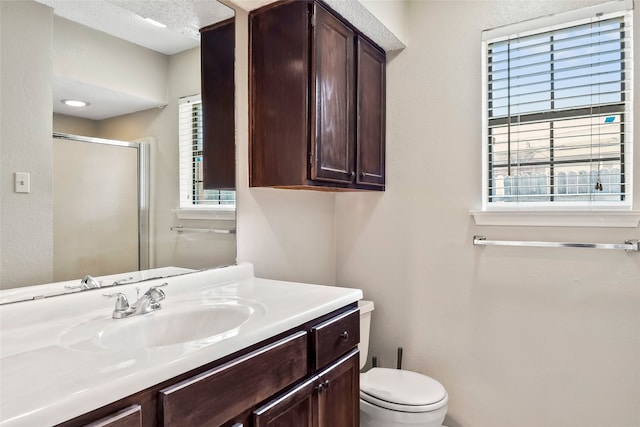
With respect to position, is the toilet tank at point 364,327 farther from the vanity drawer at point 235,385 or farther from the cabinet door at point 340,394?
the vanity drawer at point 235,385

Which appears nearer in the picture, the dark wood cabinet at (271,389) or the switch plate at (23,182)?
the dark wood cabinet at (271,389)

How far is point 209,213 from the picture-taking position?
174 cm

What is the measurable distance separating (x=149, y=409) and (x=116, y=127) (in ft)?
3.14

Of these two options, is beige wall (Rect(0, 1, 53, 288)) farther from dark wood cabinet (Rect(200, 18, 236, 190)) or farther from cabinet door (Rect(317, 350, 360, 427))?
cabinet door (Rect(317, 350, 360, 427))

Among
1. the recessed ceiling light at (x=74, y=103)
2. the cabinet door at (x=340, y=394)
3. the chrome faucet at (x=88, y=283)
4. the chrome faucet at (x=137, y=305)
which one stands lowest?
the cabinet door at (x=340, y=394)

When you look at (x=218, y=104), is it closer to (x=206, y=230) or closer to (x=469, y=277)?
(x=206, y=230)

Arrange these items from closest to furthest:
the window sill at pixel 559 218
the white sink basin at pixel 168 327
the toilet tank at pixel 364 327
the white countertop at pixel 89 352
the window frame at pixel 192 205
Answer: the white countertop at pixel 89 352 → the white sink basin at pixel 168 327 → the window frame at pixel 192 205 → the window sill at pixel 559 218 → the toilet tank at pixel 364 327

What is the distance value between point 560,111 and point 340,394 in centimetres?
163

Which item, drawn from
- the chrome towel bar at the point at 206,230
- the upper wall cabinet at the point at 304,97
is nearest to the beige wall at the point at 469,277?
the upper wall cabinet at the point at 304,97

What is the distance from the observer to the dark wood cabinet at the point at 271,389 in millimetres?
812

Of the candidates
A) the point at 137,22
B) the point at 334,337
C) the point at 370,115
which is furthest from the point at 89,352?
the point at 370,115

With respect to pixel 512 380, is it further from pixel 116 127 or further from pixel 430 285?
pixel 116 127

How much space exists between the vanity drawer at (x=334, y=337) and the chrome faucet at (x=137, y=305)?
511 mm

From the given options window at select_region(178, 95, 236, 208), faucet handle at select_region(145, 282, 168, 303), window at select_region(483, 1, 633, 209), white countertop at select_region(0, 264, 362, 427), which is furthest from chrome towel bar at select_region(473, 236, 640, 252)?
faucet handle at select_region(145, 282, 168, 303)
